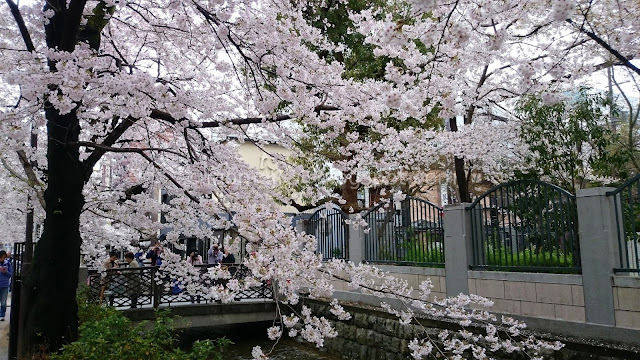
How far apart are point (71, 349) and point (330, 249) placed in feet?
31.3

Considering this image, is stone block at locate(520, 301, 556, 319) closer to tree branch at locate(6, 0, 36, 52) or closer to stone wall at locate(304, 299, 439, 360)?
stone wall at locate(304, 299, 439, 360)

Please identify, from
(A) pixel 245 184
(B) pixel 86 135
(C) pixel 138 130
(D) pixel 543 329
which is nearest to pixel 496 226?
(D) pixel 543 329

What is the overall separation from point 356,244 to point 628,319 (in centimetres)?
736

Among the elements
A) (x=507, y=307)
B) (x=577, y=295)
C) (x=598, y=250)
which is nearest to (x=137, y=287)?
(x=507, y=307)

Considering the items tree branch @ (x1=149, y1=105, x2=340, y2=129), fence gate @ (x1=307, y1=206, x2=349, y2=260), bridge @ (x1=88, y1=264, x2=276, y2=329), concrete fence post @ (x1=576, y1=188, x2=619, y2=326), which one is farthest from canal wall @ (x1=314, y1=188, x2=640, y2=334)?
bridge @ (x1=88, y1=264, x2=276, y2=329)

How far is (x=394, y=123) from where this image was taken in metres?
14.4

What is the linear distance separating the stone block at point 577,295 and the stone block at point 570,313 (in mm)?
75

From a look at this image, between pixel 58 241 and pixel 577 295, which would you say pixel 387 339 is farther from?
pixel 58 241

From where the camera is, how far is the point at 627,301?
6773 millimetres

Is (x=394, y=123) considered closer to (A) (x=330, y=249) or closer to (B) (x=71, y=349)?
(A) (x=330, y=249)

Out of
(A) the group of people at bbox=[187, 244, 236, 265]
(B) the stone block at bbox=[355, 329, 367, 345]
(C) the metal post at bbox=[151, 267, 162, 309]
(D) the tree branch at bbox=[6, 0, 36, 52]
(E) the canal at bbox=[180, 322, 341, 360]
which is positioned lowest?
(E) the canal at bbox=[180, 322, 341, 360]

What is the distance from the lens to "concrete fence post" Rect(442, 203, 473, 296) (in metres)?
9.55

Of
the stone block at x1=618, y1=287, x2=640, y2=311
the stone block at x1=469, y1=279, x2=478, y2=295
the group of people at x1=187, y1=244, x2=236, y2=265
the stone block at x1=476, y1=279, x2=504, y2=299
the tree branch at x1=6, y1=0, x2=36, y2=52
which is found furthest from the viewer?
the group of people at x1=187, y1=244, x2=236, y2=265

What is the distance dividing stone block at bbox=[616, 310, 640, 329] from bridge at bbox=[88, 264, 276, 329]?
806 cm
